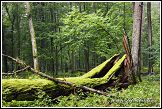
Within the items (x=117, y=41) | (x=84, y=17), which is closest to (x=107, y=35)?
(x=117, y=41)

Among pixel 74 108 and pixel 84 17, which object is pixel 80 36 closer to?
pixel 84 17

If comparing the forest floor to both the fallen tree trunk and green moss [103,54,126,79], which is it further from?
green moss [103,54,126,79]

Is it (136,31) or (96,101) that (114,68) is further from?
(136,31)

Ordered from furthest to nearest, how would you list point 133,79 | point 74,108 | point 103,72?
point 133,79
point 103,72
point 74,108

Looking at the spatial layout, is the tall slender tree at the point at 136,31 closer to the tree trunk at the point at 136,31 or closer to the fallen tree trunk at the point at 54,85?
the tree trunk at the point at 136,31

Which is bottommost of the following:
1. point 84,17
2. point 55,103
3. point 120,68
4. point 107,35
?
point 55,103

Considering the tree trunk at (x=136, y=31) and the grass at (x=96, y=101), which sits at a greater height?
the tree trunk at (x=136, y=31)

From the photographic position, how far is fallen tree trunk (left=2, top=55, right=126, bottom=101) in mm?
9175

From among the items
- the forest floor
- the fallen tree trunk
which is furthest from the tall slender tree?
the forest floor

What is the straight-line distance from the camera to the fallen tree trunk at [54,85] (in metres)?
9.18

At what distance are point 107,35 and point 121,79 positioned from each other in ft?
23.3

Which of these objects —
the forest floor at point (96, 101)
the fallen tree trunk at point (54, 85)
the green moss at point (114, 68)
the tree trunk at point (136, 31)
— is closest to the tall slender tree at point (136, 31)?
the tree trunk at point (136, 31)

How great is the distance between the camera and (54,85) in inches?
384

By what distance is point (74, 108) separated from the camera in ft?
28.4
